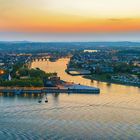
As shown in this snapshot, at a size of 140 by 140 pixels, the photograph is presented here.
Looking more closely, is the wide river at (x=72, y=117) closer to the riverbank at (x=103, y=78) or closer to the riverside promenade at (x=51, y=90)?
the riverside promenade at (x=51, y=90)

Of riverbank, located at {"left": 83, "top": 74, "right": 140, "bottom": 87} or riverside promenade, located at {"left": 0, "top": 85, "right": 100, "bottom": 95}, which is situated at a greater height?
riverside promenade, located at {"left": 0, "top": 85, "right": 100, "bottom": 95}

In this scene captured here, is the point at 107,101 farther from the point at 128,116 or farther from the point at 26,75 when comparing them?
the point at 26,75

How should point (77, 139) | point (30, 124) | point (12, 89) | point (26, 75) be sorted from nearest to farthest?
point (77, 139) < point (30, 124) < point (12, 89) < point (26, 75)

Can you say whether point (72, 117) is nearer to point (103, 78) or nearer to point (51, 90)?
point (51, 90)

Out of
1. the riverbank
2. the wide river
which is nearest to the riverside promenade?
the wide river

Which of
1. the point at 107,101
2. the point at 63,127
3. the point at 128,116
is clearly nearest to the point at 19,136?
the point at 63,127

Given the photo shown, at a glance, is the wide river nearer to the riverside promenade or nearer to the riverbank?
the riverside promenade

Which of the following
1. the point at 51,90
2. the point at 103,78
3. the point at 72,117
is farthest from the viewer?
the point at 103,78

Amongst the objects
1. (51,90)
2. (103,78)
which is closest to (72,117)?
(51,90)
